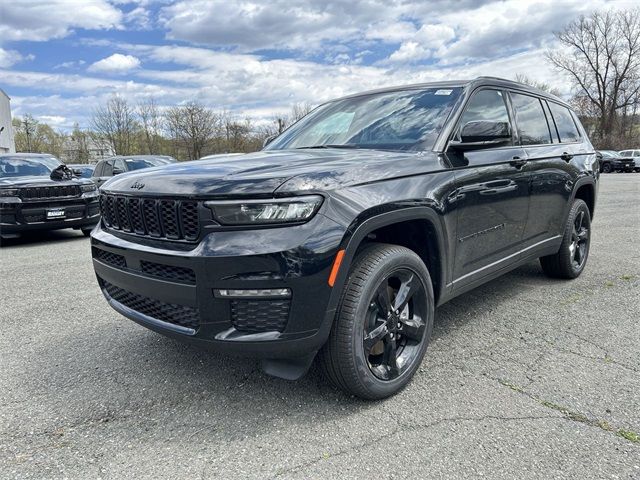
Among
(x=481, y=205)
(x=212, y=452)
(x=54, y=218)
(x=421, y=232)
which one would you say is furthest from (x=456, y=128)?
(x=54, y=218)

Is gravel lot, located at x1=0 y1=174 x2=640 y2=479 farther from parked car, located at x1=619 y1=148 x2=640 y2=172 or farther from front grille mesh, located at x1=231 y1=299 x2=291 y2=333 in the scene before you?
parked car, located at x1=619 y1=148 x2=640 y2=172

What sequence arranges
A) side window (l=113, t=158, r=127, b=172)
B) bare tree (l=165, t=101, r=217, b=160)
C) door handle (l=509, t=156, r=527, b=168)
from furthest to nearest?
bare tree (l=165, t=101, r=217, b=160) → side window (l=113, t=158, r=127, b=172) → door handle (l=509, t=156, r=527, b=168)

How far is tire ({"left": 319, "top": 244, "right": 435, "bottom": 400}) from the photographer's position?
233 centimetres

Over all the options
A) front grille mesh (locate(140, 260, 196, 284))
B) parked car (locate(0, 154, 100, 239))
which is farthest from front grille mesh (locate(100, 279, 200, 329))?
parked car (locate(0, 154, 100, 239))

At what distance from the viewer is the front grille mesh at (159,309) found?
2.28m

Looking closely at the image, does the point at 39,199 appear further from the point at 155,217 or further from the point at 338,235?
the point at 338,235

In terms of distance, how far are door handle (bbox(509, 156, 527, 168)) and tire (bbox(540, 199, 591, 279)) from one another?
1254mm

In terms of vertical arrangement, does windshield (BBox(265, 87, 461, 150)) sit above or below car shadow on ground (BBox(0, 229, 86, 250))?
above

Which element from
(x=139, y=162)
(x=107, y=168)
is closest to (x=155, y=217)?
(x=139, y=162)

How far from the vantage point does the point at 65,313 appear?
4160 mm

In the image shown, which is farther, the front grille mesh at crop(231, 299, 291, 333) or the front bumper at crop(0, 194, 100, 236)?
the front bumper at crop(0, 194, 100, 236)

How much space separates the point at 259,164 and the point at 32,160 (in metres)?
8.33

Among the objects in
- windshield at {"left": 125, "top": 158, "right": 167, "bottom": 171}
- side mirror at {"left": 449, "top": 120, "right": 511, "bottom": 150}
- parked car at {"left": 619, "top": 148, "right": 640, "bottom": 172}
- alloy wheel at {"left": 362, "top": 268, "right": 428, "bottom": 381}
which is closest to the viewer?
alloy wheel at {"left": 362, "top": 268, "right": 428, "bottom": 381}

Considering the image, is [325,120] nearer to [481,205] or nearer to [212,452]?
[481,205]
